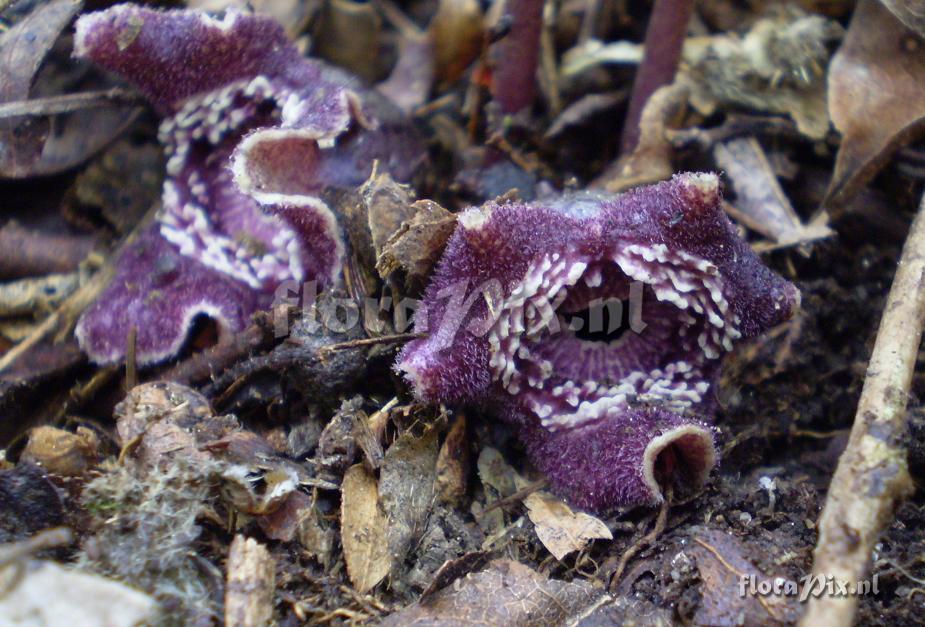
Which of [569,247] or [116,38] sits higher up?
[116,38]

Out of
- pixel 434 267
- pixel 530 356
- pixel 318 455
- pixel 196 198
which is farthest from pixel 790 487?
pixel 196 198

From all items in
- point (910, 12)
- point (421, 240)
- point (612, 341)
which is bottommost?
point (612, 341)

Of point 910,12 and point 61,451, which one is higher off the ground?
point 910,12

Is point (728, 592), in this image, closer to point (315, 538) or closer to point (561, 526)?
point (561, 526)

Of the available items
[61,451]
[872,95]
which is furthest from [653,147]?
[61,451]

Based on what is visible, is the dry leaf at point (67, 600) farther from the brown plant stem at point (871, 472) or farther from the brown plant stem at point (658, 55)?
the brown plant stem at point (658, 55)

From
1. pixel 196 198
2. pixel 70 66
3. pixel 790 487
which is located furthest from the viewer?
pixel 70 66

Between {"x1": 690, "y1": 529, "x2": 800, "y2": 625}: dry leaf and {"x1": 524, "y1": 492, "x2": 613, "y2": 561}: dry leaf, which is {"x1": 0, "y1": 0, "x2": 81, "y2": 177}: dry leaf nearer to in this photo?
{"x1": 524, "y1": 492, "x2": 613, "y2": 561}: dry leaf

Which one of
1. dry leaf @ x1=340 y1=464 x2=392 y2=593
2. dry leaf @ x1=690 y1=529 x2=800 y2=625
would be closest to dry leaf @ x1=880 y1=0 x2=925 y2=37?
dry leaf @ x1=690 y1=529 x2=800 y2=625

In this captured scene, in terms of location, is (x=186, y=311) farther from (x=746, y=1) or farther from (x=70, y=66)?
(x=746, y=1)
